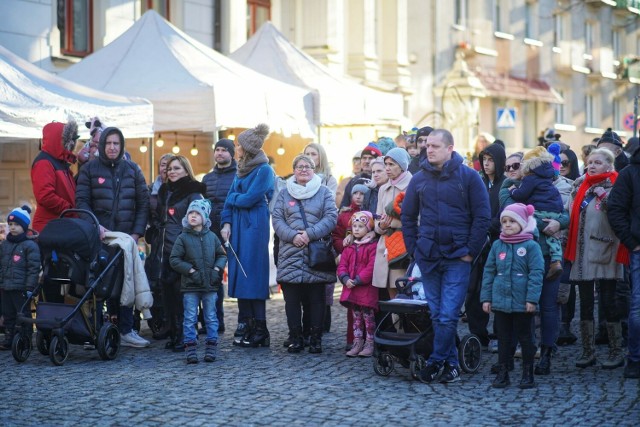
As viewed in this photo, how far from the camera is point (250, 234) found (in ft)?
40.8

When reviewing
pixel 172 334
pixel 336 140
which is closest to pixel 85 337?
pixel 172 334

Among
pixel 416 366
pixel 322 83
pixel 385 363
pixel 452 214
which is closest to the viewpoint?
pixel 452 214

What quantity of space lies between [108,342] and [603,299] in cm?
429

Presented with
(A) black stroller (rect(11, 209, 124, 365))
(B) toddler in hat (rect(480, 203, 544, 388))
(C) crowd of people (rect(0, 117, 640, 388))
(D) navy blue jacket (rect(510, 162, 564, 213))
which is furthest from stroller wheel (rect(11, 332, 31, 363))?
(D) navy blue jacket (rect(510, 162, 564, 213))

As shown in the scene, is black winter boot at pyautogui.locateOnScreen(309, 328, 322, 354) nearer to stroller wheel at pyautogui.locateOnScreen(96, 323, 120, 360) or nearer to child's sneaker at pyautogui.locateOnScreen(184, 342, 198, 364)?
child's sneaker at pyautogui.locateOnScreen(184, 342, 198, 364)

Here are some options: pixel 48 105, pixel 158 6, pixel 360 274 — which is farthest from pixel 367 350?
pixel 158 6

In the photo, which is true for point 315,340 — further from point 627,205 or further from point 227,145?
point 627,205

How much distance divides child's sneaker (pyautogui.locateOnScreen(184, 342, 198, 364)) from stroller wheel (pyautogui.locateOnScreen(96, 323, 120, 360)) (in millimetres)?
677

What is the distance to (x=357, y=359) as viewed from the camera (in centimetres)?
1152

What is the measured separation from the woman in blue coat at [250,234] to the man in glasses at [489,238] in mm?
2007

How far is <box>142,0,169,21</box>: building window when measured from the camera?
22844mm

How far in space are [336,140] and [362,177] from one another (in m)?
11.1

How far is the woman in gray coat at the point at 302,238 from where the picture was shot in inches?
472

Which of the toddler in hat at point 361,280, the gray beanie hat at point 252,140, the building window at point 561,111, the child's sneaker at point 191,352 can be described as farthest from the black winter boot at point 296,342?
the building window at point 561,111
